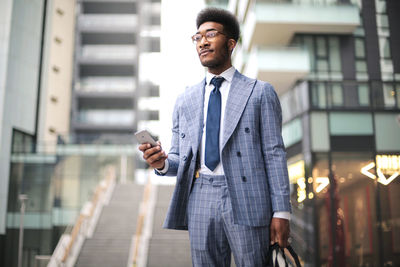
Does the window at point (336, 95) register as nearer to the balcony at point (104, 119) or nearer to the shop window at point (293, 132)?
the shop window at point (293, 132)

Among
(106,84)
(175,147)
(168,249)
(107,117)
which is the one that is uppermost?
(106,84)

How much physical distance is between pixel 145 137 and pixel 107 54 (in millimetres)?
30766

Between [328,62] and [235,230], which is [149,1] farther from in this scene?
[235,230]

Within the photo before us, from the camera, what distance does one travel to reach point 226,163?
6.77 ft

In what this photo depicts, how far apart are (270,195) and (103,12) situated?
1297 inches

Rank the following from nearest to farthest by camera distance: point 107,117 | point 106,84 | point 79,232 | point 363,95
Answer: 1. point 363,95
2. point 79,232
3. point 107,117
4. point 106,84

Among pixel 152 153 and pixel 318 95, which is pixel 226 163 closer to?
pixel 152 153

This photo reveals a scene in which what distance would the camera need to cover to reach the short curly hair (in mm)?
2270

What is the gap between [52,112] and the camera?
74.0 ft

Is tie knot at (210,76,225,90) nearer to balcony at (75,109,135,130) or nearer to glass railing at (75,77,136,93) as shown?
balcony at (75,109,135,130)

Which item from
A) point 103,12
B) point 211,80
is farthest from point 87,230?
point 103,12

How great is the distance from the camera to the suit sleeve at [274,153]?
2000 mm

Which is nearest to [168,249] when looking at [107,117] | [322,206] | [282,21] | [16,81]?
[322,206]

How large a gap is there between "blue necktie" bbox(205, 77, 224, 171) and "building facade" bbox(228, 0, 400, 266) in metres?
3.28
